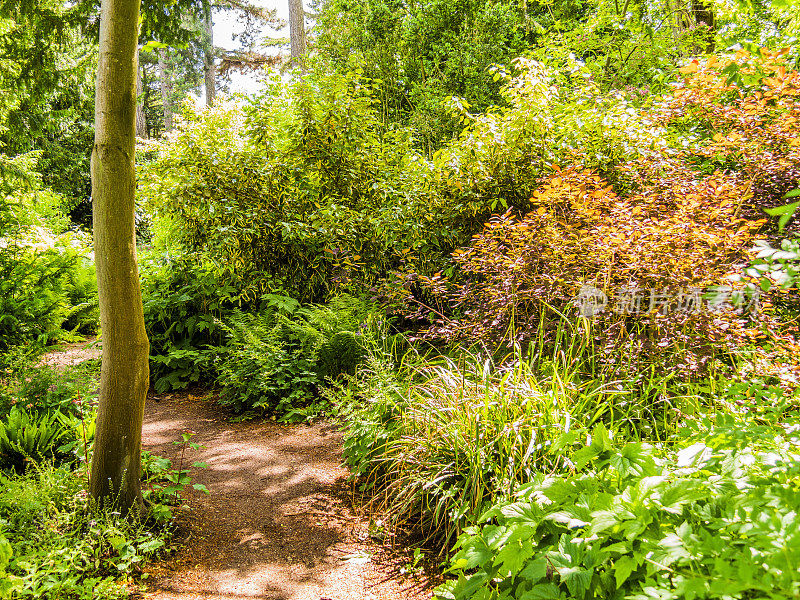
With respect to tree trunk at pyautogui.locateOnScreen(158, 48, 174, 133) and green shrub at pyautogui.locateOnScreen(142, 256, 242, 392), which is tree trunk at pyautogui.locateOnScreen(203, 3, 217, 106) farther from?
green shrub at pyautogui.locateOnScreen(142, 256, 242, 392)

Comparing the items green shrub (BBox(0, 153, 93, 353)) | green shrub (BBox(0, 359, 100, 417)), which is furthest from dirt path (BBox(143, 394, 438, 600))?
green shrub (BBox(0, 153, 93, 353))

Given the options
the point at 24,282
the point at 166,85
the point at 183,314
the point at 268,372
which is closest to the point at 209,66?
the point at 166,85

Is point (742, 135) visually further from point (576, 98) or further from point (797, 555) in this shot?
point (797, 555)

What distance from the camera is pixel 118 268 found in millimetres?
2668

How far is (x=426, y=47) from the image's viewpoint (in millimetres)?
10688

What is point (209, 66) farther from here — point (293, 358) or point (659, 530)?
point (659, 530)

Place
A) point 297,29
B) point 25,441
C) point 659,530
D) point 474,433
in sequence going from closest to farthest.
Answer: point 659,530
point 474,433
point 25,441
point 297,29

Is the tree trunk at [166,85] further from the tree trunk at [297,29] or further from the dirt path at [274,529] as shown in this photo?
the dirt path at [274,529]

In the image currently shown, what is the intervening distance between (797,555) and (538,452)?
1634 millimetres

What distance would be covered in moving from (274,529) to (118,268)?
185 centimetres

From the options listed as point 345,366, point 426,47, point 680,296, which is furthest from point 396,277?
point 426,47

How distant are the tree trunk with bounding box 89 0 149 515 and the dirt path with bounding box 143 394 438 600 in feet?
1.72

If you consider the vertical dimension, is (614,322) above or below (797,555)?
above

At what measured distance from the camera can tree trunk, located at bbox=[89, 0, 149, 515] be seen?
256 cm
